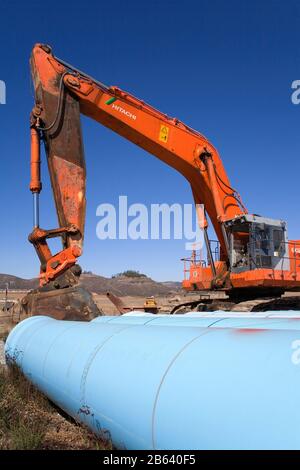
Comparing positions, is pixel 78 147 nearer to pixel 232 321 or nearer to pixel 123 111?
pixel 123 111

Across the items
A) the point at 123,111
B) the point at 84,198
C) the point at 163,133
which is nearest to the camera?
the point at 84,198

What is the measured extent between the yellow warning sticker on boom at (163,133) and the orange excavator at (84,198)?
3 centimetres

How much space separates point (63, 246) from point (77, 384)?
22.8ft

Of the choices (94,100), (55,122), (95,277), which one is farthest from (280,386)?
(95,277)

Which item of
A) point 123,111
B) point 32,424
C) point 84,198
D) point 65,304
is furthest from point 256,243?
point 32,424

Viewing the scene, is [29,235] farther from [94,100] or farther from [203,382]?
[203,382]

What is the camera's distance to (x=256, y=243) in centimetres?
1140

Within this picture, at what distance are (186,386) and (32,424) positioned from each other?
236 centimetres

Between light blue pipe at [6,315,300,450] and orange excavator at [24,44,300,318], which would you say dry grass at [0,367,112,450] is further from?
orange excavator at [24,44,300,318]

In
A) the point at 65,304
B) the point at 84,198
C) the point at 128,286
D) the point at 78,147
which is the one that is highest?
the point at 78,147

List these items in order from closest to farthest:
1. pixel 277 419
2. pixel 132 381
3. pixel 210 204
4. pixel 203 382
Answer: pixel 277 419, pixel 203 382, pixel 132 381, pixel 210 204

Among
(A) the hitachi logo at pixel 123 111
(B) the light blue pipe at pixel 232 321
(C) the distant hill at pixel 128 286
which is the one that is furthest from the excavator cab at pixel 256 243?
(C) the distant hill at pixel 128 286

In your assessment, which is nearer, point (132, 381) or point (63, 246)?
point (132, 381)

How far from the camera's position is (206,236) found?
12.8 metres
